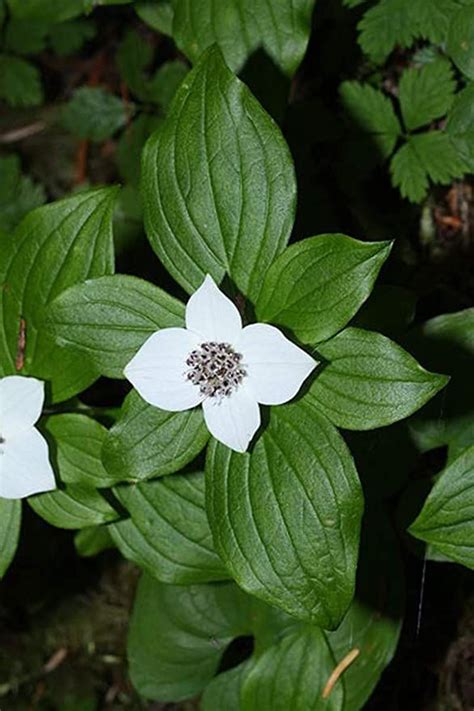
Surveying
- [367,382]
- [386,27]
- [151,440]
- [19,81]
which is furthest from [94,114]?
[367,382]

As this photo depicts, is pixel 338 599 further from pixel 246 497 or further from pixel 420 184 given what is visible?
pixel 420 184

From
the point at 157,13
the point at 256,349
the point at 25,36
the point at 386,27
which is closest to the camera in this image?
the point at 256,349

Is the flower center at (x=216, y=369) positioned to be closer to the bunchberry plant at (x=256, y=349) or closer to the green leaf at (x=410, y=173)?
the bunchberry plant at (x=256, y=349)

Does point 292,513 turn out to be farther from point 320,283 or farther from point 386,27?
point 386,27

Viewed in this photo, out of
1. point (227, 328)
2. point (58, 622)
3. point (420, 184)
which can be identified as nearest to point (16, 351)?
point (227, 328)

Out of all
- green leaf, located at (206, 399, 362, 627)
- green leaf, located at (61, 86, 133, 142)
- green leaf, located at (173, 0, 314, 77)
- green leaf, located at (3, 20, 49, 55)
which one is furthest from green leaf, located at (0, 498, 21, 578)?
green leaf, located at (3, 20, 49, 55)

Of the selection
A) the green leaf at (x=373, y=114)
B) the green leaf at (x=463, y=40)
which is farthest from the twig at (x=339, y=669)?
the green leaf at (x=463, y=40)

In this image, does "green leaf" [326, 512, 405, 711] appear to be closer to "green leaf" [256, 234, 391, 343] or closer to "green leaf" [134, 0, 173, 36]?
"green leaf" [256, 234, 391, 343]
